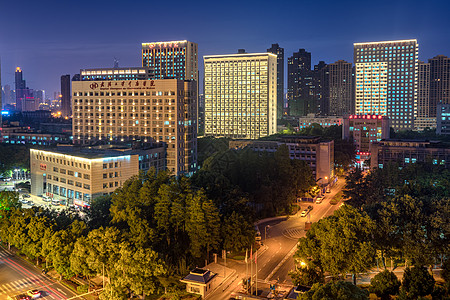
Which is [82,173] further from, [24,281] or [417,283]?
[417,283]

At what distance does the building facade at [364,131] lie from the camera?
12125 centimetres

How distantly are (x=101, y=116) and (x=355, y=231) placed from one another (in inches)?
3013

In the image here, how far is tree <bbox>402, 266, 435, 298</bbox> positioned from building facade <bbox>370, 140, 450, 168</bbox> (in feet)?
166

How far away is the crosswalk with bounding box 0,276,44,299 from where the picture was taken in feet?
136

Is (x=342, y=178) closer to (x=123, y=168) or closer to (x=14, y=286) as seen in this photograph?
(x=123, y=168)

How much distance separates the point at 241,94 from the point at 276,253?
12664 cm

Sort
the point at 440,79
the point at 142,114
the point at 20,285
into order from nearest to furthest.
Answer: the point at 20,285 < the point at 142,114 < the point at 440,79

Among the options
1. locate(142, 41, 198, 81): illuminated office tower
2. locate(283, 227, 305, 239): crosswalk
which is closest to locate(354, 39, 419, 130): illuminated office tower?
locate(142, 41, 198, 81): illuminated office tower

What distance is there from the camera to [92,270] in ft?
132

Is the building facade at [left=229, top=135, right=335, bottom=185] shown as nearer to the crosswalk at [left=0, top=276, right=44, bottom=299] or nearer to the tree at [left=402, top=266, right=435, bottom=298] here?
the tree at [left=402, top=266, right=435, bottom=298]

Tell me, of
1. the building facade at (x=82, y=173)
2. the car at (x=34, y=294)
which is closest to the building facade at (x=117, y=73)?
the building facade at (x=82, y=173)

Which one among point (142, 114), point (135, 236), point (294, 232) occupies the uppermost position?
point (142, 114)

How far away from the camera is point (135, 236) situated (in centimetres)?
4400

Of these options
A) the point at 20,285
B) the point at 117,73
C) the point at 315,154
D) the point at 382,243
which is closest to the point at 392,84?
the point at 117,73
